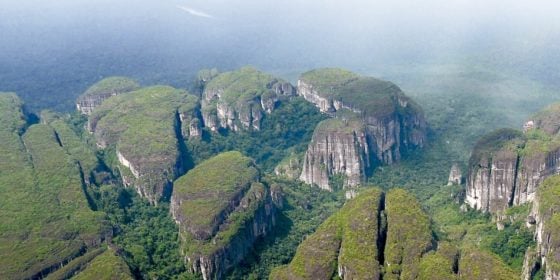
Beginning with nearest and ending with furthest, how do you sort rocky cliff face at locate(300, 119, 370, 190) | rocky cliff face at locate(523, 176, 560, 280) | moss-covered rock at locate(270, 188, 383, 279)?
1. moss-covered rock at locate(270, 188, 383, 279)
2. rocky cliff face at locate(523, 176, 560, 280)
3. rocky cliff face at locate(300, 119, 370, 190)

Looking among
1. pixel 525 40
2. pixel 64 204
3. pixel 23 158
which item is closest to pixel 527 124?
pixel 64 204

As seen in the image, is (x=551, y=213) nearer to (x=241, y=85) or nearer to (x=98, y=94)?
(x=241, y=85)

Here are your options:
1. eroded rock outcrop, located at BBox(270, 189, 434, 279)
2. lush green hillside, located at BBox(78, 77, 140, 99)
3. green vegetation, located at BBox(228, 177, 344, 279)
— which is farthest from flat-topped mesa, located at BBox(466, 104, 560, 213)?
lush green hillside, located at BBox(78, 77, 140, 99)

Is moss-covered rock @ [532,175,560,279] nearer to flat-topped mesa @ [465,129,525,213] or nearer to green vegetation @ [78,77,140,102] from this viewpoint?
flat-topped mesa @ [465,129,525,213]

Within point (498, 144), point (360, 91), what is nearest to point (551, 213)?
point (498, 144)

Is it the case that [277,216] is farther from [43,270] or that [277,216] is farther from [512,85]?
[512,85]

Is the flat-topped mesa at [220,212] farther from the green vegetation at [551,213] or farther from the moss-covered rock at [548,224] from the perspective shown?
the green vegetation at [551,213]
